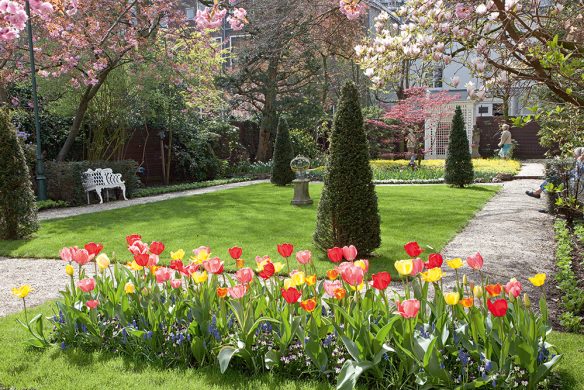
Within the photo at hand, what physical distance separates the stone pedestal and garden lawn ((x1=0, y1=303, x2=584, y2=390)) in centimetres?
Result: 776

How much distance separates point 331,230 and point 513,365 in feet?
10.9

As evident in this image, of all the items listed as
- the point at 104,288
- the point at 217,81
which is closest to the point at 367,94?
the point at 217,81

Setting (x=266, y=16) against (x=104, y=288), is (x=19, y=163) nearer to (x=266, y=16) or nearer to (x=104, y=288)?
(x=104, y=288)

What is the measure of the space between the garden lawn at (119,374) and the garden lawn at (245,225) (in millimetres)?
2588

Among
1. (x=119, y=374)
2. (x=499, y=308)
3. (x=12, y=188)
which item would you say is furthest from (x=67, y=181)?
(x=499, y=308)

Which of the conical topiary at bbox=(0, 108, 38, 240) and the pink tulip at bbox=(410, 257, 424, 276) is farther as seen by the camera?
the conical topiary at bbox=(0, 108, 38, 240)

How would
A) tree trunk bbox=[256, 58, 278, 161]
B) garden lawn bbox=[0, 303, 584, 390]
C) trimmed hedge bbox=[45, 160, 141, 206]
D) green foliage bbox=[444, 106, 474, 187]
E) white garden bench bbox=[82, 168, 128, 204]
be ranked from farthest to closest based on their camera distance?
tree trunk bbox=[256, 58, 278, 161], green foliage bbox=[444, 106, 474, 187], white garden bench bbox=[82, 168, 128, 204], trimmed hedge bbox=[45, 160, 141, 206], garden lawn bbox=[0, 303, 584, 390]

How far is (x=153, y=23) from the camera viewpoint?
13.6 m

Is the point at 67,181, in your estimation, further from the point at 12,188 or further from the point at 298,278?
the point at 298,278

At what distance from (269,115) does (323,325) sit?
18.2m

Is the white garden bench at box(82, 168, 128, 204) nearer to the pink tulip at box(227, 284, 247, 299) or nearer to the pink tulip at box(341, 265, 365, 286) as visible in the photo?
the pink tulip at box(227, 284, 247, 299)

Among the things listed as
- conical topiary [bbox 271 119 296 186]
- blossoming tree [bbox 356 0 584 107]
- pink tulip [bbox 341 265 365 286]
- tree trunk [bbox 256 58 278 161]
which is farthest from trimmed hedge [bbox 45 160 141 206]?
pink tulip [bbox 341 265 365 286]

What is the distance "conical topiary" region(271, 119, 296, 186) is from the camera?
14445mm

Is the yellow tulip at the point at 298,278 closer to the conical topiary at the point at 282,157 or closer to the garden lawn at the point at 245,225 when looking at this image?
the garden lawn at the point at 245,225
